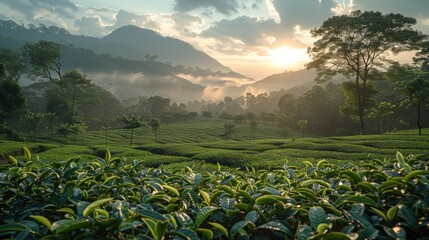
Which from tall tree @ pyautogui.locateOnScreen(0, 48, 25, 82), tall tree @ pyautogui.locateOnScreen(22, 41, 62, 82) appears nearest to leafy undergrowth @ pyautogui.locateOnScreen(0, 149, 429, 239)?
tall tree @ pyautogui.locateOnScreen(22, 41, 62, 82)

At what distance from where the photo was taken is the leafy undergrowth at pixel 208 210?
192 cm

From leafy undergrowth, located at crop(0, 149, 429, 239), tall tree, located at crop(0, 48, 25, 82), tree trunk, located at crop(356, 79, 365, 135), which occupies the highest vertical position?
tall tree, located at crop(0, 48, 25, 82)

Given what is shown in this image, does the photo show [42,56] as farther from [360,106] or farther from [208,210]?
[208,210]

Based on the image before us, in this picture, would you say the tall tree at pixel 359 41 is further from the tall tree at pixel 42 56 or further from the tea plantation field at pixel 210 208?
the tall tree at pixel 42 56

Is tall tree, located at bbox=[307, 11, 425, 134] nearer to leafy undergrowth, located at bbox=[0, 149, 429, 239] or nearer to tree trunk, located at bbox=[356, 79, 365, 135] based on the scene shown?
tree trunk, located at bbox=[356, 79, 365, 135]

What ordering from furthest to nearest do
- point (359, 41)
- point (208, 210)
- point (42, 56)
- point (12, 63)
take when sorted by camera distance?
point (12, 63) → point (42, 56) → point (359, 41) → point (208, 210)

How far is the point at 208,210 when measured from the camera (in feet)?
7.06

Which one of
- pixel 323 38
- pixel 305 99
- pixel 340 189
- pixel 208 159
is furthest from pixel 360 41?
pixel 305 99

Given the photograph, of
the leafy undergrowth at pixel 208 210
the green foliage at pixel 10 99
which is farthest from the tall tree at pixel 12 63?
the leafy undergrowth at pixel 208 210

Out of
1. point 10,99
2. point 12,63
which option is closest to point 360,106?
point 10,99

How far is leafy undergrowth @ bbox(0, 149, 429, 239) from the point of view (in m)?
1.92

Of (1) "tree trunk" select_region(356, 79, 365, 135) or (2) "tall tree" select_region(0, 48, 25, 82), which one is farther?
(2) "tall tree" select_region(0, 48, 25, 82)

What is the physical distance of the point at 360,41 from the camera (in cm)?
3694

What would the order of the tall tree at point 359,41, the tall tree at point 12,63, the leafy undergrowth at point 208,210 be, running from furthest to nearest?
1. the tall tree at point 12,63
2. the tall tree at point 359,41
3. the leafy undergrowth at point 208,210
